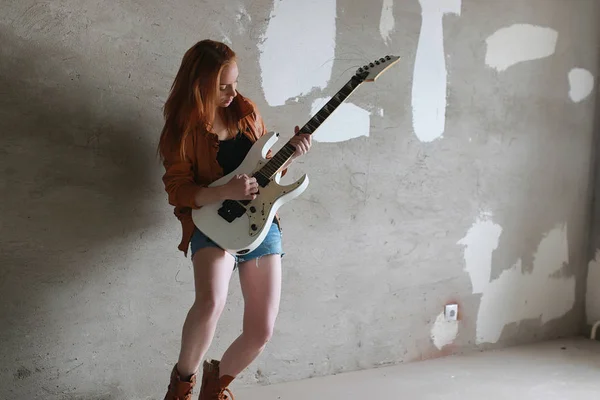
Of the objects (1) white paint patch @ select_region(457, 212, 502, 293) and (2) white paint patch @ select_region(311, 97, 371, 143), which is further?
(1) white paint patch @ select_region(457, 212, 502, 293)

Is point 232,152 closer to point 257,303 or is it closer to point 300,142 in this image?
point 300,142

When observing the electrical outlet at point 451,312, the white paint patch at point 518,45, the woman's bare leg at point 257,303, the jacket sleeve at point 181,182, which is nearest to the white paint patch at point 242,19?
the jacket sleeve at point 181,182

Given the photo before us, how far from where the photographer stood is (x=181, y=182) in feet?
6.79

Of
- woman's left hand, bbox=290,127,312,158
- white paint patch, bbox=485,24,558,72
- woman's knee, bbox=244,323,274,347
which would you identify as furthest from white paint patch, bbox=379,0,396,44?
woman's knee, bbox=244,323,274,347

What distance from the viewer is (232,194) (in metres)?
2.01

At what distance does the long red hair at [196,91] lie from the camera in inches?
80.5

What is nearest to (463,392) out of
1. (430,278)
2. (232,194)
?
(430,278)

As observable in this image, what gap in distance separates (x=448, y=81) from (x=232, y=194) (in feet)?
4.53

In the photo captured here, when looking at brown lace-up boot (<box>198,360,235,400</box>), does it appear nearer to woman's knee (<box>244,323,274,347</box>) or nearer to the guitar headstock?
woman's knee (<box>244,323,274,347</box>)

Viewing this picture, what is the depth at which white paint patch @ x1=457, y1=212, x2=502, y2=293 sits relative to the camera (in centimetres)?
309

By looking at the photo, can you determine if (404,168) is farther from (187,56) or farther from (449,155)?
(187,56)

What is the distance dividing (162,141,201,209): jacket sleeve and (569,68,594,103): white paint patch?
214 centimetres

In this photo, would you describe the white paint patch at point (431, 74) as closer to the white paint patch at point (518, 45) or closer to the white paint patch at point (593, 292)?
the white paint patch at point (518, 45)

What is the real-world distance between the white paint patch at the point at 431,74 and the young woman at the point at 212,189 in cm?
92
